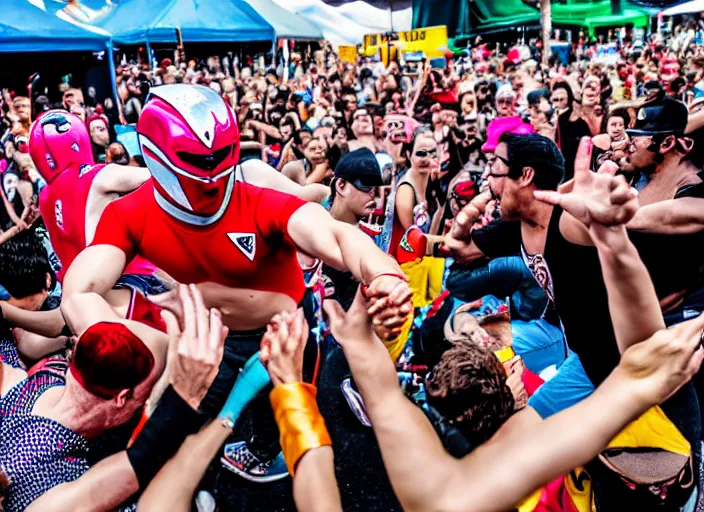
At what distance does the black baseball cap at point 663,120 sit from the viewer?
3250 mm

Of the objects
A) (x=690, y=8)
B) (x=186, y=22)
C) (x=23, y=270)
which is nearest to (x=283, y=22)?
(x=186, y=22)

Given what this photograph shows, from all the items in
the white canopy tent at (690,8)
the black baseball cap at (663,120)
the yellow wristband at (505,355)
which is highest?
the white canopy tent at (690,8)

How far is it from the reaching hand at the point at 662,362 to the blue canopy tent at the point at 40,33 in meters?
13.0

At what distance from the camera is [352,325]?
5.25ft

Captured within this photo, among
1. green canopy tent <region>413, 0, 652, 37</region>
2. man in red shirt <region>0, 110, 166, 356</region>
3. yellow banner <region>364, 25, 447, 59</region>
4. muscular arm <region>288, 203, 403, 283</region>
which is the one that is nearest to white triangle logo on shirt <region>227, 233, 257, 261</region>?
muscular arm <region>288, 203, 403, 283</region>

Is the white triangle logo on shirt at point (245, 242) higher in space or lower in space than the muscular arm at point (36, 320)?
higher

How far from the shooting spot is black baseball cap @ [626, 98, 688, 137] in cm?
325

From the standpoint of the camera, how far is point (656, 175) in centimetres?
332

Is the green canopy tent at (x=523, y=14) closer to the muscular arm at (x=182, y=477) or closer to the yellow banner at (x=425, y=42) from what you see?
the yellow banner at (x=425, y=42)

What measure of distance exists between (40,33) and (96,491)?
12990 millimetres

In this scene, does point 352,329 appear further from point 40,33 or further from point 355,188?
point 40,33

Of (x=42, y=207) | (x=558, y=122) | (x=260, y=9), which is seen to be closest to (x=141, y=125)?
(x=42, y=207)

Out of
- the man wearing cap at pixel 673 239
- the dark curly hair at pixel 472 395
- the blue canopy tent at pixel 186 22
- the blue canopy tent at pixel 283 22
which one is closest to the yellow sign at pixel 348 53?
the blue canopy tent at pixel 283 22

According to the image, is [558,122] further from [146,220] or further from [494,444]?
[494,444]
